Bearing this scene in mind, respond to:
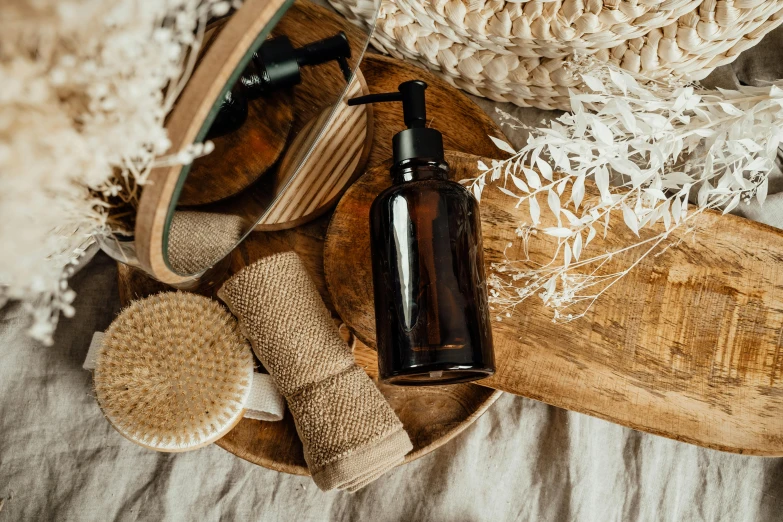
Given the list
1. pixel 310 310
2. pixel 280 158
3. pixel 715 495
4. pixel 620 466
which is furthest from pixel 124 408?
pixel 715 495

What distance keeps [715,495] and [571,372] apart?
0.38m

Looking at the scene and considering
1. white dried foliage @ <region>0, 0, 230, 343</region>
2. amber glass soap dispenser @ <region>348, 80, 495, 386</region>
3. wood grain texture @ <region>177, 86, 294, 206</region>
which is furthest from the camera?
amber glass soap dispenser @ <region>348, 80, 495, 386</region>

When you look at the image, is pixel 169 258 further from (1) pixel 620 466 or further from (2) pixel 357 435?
(1) pixel 620 466

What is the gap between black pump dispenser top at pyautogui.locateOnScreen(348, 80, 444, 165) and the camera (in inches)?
18.7

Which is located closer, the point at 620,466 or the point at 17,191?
the point at 17,191

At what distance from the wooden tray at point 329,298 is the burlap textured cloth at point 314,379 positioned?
0.07 meters

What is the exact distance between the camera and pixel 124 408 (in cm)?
52

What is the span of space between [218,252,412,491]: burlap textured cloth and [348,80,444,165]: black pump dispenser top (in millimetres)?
167

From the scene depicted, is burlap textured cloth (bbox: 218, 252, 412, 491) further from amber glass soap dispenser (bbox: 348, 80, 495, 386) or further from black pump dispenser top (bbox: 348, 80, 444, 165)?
black pump dispenser top (bbox: 348, 80, 444, 165)

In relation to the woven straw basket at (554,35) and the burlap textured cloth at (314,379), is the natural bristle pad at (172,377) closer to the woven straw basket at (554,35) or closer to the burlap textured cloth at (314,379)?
the burlap textured cloth at (314,379)

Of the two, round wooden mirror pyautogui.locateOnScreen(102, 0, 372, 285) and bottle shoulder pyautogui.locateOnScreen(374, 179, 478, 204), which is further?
bottle shoulder pyautogui.locateOnScreen(374, 179, 478, 204)

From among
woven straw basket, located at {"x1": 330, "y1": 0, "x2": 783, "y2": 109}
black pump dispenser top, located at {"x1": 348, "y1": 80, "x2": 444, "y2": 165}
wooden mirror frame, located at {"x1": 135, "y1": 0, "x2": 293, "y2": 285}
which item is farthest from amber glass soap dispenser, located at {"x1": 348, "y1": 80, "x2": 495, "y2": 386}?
wooden mirror frame, located at {"x1": 135, "y1": 0, "x2": 293, "y2": 285}

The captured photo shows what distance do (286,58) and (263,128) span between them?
52 mm

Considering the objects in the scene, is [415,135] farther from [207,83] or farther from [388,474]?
[388,474]
